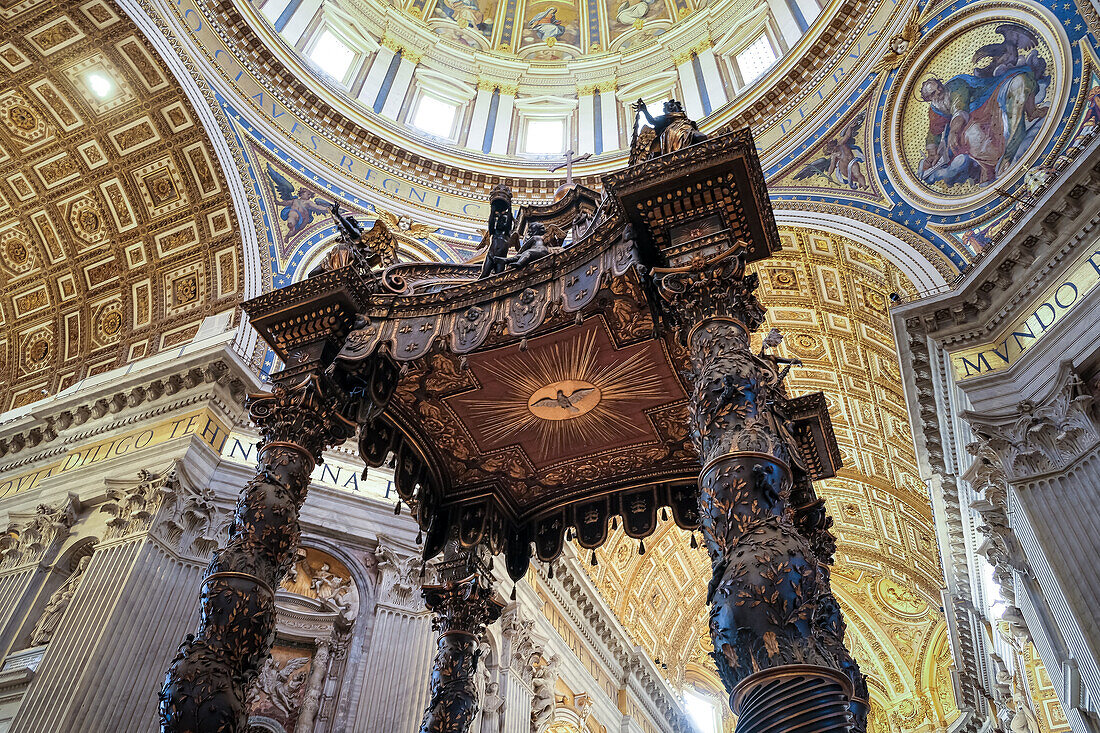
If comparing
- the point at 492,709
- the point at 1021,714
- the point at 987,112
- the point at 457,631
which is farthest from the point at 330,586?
the point at 987,112

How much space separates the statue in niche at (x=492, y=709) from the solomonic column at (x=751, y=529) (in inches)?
321

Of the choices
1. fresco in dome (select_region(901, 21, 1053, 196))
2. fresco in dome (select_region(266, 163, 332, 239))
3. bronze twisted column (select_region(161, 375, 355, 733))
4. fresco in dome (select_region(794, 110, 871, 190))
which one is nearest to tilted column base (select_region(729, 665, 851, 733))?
bronze twisted column (select_region(161, 375, 355, 733))

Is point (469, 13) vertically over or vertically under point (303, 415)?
over

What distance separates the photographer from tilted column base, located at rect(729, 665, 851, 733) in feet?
9.78

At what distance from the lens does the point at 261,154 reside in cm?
1312

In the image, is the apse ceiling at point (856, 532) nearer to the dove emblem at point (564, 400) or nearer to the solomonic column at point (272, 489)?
the dove emblem at point (564, 400)

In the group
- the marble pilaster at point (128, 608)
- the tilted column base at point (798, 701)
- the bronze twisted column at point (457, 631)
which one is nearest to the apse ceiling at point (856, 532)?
the bronze twisted column at point (457, 631)

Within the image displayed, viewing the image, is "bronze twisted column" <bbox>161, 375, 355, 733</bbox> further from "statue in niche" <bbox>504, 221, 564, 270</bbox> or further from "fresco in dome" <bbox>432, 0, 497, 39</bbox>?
"fresco in dome" <bbox>432, 0, 497, 39</bbox>

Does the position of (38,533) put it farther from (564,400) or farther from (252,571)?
(564,400)

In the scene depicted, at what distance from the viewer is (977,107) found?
1092 centimetres

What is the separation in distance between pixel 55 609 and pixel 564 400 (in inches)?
253

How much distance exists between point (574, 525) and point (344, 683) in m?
3.94

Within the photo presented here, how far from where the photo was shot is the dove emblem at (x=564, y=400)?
6.20 m

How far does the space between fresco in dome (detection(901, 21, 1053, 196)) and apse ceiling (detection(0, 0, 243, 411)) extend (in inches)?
387
